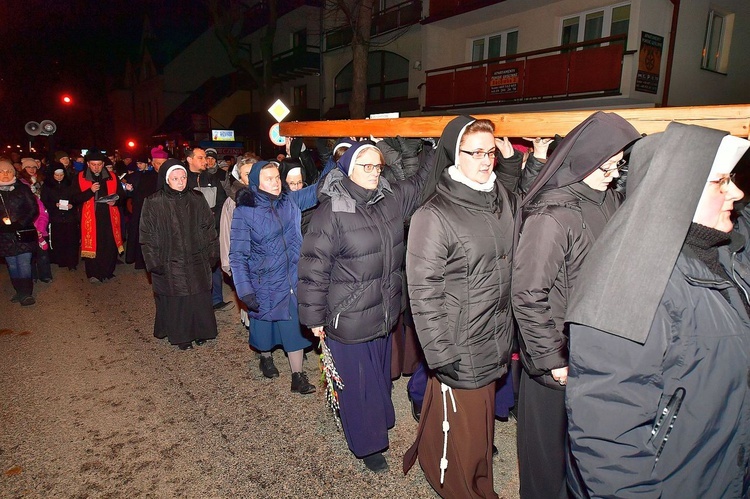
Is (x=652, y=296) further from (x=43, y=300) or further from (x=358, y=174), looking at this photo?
(x=43, y=300)

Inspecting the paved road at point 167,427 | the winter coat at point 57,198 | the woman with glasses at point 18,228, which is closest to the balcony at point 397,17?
the winter coat at point 57,198

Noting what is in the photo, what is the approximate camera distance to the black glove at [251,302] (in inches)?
169

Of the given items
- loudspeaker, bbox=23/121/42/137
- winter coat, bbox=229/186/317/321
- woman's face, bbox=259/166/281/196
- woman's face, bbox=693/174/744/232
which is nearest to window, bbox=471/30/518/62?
woman's face, bbox=259/166/281/196

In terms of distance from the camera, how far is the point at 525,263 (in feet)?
8.32

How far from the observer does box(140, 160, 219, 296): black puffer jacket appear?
5363 millimetres

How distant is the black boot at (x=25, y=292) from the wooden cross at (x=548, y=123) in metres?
5.64

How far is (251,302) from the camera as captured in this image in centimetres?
433

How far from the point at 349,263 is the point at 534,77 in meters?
12.7

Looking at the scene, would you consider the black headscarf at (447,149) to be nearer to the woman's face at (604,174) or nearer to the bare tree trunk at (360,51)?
the woman's face at (604,174)

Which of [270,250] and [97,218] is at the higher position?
[270,250]

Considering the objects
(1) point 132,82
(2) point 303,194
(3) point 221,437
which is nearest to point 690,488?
(3) point 221,437

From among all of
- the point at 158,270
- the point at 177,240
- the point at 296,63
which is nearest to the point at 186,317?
the point at 158,270

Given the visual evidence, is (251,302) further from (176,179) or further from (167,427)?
(176,179)

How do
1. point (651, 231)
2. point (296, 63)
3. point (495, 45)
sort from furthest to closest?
point (296, 63)
point (495, 45)
point (651, 231)
